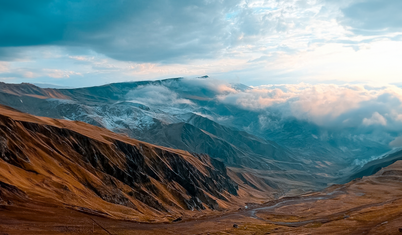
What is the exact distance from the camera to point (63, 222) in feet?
344

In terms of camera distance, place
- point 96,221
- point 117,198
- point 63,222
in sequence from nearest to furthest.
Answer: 1. point 63,222
2. point 96,221
3. point 117,198

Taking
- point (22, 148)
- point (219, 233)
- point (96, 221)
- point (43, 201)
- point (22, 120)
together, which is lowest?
point (219, 233)

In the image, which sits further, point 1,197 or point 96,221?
point 96,221

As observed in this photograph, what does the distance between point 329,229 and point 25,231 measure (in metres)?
95.6

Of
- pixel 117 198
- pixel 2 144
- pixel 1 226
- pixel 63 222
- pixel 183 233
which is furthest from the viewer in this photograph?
pixel 117 198

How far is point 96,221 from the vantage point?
116312 millimetres

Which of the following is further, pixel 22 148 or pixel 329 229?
pixel 22 148

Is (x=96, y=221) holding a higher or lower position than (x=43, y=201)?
lower

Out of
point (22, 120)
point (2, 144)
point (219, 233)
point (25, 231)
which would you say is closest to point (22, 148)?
point (2, 144)

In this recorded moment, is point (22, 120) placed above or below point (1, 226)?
above

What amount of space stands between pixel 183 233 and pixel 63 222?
147ft

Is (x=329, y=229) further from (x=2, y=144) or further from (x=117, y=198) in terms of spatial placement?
(x=2, y=144)

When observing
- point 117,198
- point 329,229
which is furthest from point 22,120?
point 329,229

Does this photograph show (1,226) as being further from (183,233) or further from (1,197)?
(183,233)
